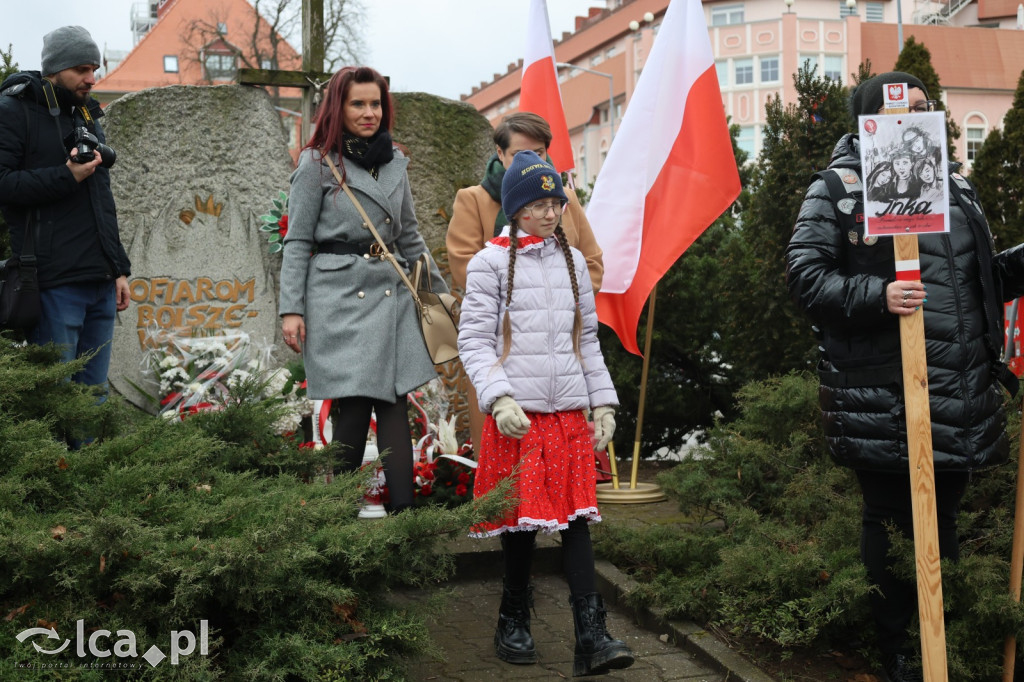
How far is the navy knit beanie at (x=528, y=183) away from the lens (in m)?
3.61

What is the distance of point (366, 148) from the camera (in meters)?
4.33

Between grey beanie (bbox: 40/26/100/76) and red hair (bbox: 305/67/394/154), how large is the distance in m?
0.97

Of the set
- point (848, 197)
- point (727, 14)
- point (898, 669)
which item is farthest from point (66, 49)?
point (727, 14)

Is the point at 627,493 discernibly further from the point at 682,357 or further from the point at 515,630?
the point at 515,630

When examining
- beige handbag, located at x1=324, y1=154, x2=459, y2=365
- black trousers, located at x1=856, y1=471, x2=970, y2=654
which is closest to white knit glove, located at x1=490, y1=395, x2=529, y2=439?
beige handbag, located at x1=324, y1=154, x2=459, y2=365

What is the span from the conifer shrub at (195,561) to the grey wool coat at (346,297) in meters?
0.93

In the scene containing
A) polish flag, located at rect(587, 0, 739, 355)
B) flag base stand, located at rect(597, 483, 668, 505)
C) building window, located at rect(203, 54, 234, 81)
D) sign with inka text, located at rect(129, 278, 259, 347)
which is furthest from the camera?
building window, located at rect(203, 54, 234, 81)

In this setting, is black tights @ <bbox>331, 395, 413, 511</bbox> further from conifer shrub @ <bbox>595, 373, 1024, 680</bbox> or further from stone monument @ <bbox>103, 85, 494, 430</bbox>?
stone monument @ <bbox>103, 85, 494, 430</bbox>

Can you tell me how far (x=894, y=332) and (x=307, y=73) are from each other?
438 centimetres

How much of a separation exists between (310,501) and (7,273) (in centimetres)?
196

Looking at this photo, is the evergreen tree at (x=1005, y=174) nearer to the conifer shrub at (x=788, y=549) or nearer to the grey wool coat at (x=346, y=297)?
the conifer shrub at (x=788, y=549)

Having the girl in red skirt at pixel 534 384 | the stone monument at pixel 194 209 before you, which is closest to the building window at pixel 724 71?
the stone monument at pixel 194 209

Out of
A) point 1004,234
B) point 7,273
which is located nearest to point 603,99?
point 1004,234

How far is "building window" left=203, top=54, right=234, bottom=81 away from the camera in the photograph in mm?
31656
